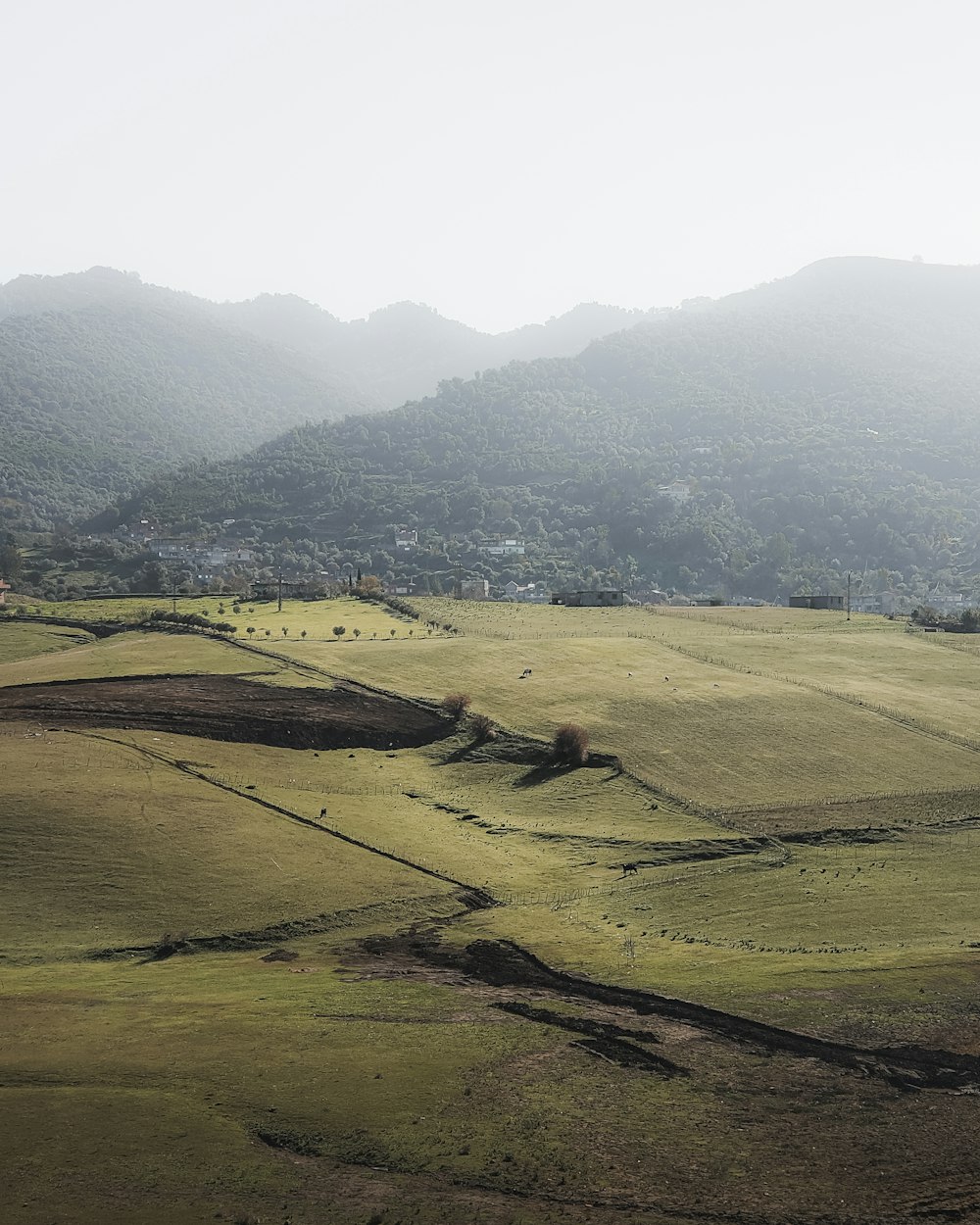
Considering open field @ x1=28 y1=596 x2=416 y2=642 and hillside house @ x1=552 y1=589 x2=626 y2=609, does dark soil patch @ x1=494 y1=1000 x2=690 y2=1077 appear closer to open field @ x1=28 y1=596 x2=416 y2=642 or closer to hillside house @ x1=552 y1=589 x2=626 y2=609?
open field @ x1=28 y1=596 x2=416 y2=642

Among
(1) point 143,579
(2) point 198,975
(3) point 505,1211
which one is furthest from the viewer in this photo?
(1) point 143,579

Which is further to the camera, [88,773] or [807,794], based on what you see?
[807,794]

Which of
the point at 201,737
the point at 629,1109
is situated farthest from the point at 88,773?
the point at 629,1109

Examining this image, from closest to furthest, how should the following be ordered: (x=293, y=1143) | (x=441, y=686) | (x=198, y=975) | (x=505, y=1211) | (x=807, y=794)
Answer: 1. (x=505, y=1211)
2. (x=293, y=1143)
3. (x=198, y=975)
4. (x=807, y=794)
5. (x=441, y=686)

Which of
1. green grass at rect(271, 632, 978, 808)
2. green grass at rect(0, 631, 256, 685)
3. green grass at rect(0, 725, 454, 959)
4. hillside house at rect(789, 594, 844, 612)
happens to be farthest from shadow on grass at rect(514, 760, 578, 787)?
hillside house at rect(789, 594, 844, 612)

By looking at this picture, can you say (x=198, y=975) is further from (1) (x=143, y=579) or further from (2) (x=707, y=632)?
(1) (x=143, y=579)

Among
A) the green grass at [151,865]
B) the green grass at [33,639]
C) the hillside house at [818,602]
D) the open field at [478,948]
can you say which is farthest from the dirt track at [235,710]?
the hillside house at [818,602]

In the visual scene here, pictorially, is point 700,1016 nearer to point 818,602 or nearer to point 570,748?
point 570,748
